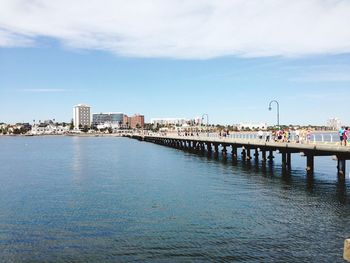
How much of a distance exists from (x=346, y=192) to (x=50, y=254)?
21.1m

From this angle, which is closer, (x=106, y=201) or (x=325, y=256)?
(x=325, y=256)

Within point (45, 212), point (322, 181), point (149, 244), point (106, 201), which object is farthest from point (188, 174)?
point (149, 244)

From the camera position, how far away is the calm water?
51.9 ft

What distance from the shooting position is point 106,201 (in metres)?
26.6

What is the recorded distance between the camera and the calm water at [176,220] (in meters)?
15.8

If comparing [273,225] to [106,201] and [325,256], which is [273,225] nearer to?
[325,256]

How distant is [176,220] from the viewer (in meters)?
20.9

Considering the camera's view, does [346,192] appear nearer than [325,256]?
No

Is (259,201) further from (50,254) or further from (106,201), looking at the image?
(50,254)

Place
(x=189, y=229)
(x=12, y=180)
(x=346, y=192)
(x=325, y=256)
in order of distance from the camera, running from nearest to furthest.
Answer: (x=325, y=256), (x=189, y=229), (x=346, y=192), (x=12, y=180)

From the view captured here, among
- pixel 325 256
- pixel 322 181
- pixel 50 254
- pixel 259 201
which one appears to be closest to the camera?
pixel 325 256

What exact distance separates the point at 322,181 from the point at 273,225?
673 inches

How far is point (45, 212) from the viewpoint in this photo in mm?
23500

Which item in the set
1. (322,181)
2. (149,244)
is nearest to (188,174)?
(322,181)
